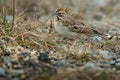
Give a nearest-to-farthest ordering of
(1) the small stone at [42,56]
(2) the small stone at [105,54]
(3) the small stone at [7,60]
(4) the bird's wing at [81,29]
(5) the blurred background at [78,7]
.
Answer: (3) the small stone at [7,60] < (1) the small stone at [42,56] < (2) the small stone at [105,54] < (4) the bird's wing at [81,29] < (5) the blurred background at [78,7]

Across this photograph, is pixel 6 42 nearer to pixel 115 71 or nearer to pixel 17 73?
pixel 17 73

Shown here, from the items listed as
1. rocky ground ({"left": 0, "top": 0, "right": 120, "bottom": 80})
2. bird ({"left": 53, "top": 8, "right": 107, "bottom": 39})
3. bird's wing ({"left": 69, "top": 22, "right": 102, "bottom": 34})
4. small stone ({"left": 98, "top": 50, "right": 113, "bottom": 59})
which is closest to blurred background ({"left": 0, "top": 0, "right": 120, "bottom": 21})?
rocky ground ({"left": 0, "top": 0, "right": 120, "bottom": 80})

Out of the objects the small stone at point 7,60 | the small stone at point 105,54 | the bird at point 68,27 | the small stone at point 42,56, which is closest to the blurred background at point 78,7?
the bird at point 68,27

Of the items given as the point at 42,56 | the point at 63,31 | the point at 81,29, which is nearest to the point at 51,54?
the point at 42,56

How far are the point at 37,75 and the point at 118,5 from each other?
8147mm

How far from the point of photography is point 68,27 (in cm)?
731

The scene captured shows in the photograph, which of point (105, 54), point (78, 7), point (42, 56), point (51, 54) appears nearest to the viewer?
point (42, 56)

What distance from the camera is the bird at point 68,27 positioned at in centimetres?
725

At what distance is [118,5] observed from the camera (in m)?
13.0

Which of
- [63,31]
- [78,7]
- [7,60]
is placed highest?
[78,7]

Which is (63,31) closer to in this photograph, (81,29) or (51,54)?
(81,29)

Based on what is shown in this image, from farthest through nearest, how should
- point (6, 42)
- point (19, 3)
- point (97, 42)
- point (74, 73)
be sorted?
1. point (19, 3)
2. point (97, 42)
3. point (6, 42)
4. point (74, 73)

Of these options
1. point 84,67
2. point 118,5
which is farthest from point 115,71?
point 118,5

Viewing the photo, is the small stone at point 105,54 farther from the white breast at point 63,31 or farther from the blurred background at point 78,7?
the blurred background at point 78,7
